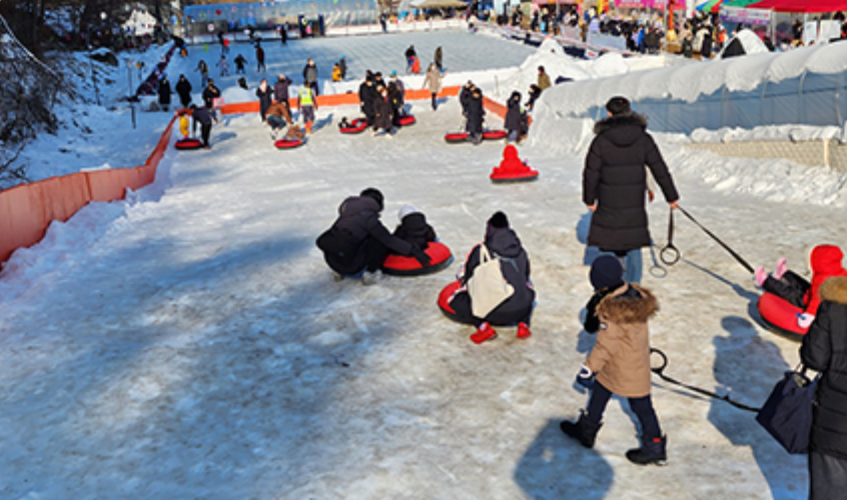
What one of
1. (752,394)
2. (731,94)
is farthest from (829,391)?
(731,94)

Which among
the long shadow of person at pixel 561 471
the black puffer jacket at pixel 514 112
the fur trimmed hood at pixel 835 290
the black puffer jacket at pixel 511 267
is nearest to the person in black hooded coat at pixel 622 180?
the black puffer jacket at pixel 511 267

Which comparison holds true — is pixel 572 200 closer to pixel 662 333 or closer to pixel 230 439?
pixel 662 333

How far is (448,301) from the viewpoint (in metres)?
7.17

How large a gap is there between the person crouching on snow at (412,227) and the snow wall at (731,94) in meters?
6.47

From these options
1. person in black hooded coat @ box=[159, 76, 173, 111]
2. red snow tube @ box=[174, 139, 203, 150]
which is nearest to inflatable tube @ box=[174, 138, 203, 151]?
red snow tube @ box=[174, 139, 203, 150]

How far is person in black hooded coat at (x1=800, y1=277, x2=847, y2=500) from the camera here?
11.4 feet

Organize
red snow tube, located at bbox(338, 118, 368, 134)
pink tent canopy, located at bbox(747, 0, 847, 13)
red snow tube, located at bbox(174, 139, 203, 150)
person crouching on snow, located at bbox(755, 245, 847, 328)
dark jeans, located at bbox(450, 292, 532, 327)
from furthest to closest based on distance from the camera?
1. red snow tube, located at bbox(338, 118, 368, 134)
2. pink tent canopy, located at bbox(747, 0, 847, 13)
3. red snow tube, located at bbox(174, 139, 203, 150)
4. dark jeans, located at bbox(450, 292, 532, 327)
5. person crouching on snow, located at bbox(755, 245, 847, 328)

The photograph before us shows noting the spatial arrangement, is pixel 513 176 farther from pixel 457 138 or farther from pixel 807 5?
pixel 807 5

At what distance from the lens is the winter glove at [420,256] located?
27.6ft

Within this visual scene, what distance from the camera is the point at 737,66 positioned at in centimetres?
1291

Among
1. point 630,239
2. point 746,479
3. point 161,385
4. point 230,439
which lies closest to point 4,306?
point 161,385

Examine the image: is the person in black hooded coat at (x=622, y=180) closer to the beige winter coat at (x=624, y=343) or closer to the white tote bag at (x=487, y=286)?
the white tote bag at (x=487, y=286)

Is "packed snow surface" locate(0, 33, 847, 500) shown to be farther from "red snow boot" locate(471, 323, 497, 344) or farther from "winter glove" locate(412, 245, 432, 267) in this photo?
"winter glove" locate(412, 245, 432, 267)

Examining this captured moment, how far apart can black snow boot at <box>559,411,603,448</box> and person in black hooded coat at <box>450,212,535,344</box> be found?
163cm
